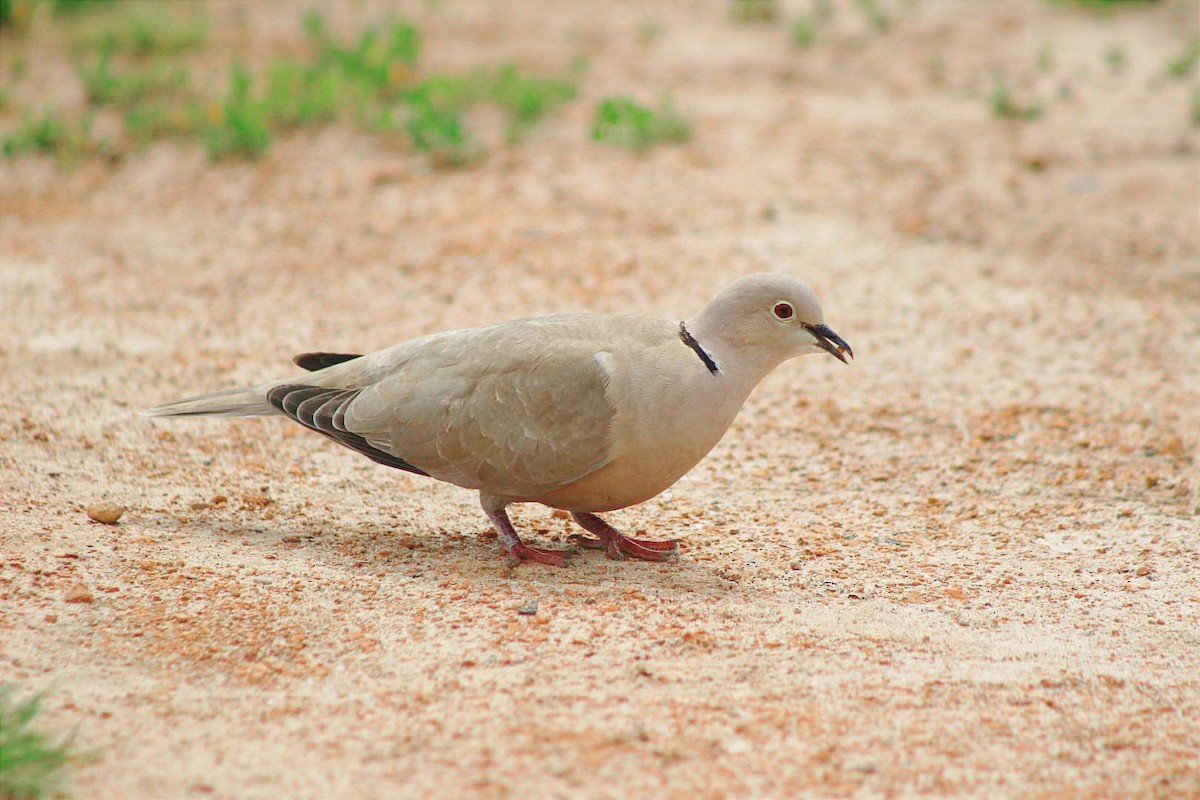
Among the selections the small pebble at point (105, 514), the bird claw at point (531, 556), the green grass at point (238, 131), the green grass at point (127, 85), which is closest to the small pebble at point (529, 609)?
the bird claw at point (531, 556)

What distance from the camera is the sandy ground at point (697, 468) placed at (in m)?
2.78

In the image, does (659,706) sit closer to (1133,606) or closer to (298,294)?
(1133,606)

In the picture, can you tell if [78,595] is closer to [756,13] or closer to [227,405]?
[227,405]

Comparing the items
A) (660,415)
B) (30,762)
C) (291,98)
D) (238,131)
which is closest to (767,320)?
(660,415)

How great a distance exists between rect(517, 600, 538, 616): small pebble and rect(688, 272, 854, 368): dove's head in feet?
2.95

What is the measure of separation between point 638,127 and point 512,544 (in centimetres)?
435

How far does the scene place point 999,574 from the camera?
3.81m

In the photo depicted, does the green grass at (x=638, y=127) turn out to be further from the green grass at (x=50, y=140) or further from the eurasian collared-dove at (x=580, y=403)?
the eurasian collared-dove at (x=580, y=403)

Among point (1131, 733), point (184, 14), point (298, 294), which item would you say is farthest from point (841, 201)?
point (184, 14)

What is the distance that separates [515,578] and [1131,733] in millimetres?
1671

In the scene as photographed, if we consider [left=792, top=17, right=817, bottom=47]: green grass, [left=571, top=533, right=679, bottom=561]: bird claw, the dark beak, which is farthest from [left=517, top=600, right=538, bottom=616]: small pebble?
[left=792, top=17, right=817, bottom=47]: green grass

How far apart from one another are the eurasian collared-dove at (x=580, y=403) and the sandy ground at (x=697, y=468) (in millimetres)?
268

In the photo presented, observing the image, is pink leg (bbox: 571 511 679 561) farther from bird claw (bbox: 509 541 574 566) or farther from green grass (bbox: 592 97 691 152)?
green grass (bbox: 592 97 691 152)

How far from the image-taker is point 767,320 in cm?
368
